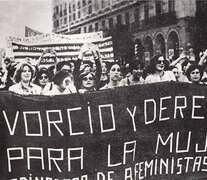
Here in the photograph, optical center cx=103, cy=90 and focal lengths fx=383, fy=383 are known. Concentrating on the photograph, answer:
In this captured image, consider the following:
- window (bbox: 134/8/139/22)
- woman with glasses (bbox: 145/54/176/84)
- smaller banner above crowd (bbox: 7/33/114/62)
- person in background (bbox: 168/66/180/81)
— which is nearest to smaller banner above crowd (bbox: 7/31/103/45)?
smaller banner above crowd (bbox: 7/33/114/62)

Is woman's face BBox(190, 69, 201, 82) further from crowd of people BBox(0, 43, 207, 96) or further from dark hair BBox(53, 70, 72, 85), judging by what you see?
dark hair BBox(53, 70, 72, 85)

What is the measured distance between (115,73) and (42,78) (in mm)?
379

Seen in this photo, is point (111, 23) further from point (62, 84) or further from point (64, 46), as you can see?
point (62, 84)

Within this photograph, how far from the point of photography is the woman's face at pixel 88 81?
6.54 ft

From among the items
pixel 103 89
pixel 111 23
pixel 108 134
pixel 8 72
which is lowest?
pixel 108 134

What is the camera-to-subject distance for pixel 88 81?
78.7 inches

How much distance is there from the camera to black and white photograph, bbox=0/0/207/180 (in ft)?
6.35

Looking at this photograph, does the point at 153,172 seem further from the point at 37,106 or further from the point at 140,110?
the point at 37,106

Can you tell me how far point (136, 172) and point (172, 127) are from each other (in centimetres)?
31

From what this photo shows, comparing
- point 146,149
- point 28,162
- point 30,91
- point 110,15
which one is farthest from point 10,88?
point 146,149

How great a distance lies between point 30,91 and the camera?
1.95 metres

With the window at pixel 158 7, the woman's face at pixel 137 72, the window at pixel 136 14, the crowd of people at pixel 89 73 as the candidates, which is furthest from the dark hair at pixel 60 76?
the window at pixel 158 7

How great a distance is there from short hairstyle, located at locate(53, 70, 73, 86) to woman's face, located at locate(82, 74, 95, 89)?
81mm

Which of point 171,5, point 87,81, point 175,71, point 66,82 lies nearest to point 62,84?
point 66,82
